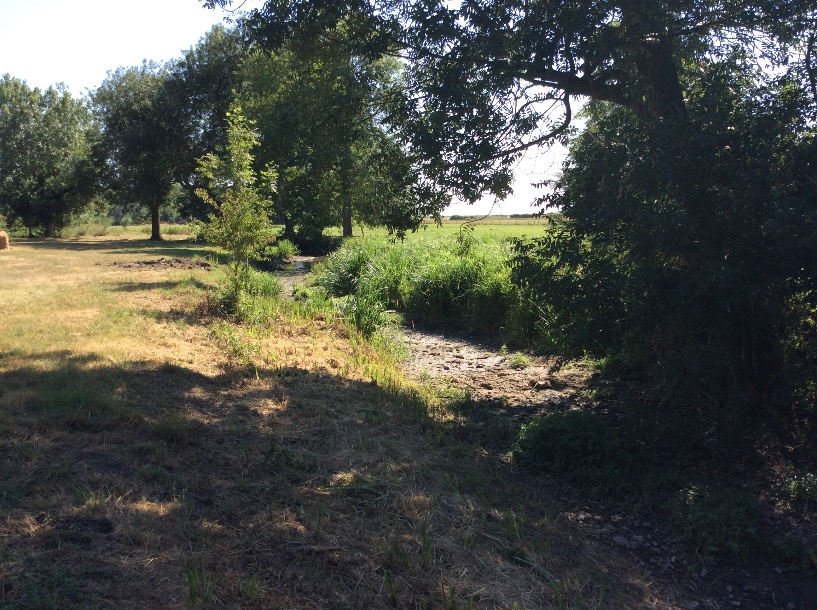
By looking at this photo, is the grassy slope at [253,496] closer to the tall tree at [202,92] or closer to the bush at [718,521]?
the bush at [718,521]

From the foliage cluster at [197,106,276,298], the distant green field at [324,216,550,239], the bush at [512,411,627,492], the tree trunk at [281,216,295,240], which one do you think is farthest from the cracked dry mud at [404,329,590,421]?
the tree trunk at [281,216,295,240]

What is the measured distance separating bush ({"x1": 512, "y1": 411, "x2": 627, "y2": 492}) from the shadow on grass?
1.49 feet

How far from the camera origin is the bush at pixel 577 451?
6684 millimetres

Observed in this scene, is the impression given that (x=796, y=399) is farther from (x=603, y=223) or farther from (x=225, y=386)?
(x=225, y=386)

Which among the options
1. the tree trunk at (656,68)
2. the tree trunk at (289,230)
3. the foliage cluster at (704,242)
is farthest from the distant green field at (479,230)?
the tree trunk at (289,230)

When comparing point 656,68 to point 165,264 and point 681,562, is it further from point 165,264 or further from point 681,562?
point 165,264

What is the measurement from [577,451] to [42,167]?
134 feet

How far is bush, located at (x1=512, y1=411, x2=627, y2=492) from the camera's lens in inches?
263

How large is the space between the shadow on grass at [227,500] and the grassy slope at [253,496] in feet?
0.05

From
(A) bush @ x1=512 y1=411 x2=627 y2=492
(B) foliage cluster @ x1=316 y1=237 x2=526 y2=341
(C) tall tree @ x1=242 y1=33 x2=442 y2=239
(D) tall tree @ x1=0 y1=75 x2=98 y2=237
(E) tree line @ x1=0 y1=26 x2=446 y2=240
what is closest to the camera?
(A) bush @ x1=512 y1=411 x2=627 y2=492

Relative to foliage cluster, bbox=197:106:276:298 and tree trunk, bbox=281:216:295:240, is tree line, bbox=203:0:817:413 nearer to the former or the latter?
foliage cluster, bbox=197:106:276:298

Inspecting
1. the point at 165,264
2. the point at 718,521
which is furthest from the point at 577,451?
the point at 165,264

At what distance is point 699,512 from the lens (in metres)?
5.77

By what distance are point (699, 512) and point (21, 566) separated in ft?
16.8
